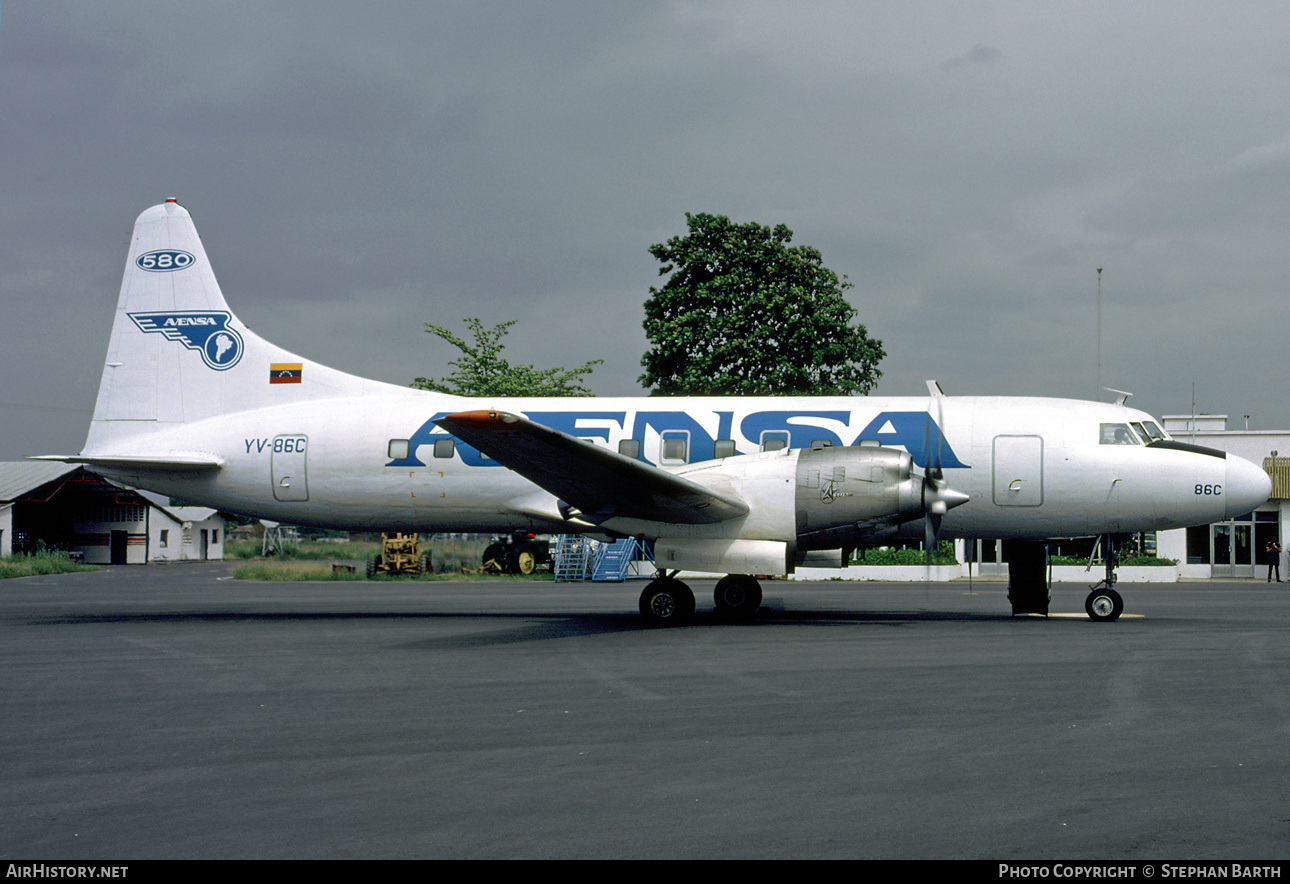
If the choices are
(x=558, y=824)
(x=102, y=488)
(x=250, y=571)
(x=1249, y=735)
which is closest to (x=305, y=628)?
(x=558, y=824)

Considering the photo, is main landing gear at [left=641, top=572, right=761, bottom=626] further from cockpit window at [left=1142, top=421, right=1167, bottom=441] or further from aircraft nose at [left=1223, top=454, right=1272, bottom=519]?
aircraft nose at [left=1223, top=454, right=1272, bottom=519]

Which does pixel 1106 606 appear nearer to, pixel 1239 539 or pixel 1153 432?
pixel 1153 432

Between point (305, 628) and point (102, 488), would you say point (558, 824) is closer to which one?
point (305, 628)

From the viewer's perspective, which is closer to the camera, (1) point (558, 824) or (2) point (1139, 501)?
(1) point (558, 824)

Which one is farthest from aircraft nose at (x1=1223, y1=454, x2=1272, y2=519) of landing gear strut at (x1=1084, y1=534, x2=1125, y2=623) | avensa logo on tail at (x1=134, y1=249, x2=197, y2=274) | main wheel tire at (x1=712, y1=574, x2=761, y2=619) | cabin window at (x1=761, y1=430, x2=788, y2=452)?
avensa logo on tail at (x1=134, y1=249, x2=197, y2=274)

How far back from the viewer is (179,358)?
18.6 meters

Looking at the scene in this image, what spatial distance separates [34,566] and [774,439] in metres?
33.3

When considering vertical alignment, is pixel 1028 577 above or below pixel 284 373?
below

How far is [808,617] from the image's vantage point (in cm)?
1634

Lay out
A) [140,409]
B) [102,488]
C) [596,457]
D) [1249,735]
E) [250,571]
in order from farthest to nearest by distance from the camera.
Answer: [102,488] < [250,571] < [140,409] < [596,457] < [1249,735]

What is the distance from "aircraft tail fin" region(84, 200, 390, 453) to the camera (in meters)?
18.4

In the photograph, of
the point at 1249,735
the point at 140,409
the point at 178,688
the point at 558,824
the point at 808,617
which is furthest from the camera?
the point at 140,409

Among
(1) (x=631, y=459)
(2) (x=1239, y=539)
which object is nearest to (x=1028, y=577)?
(1) (x=631, y=459)

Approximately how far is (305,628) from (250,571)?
75.9ft
